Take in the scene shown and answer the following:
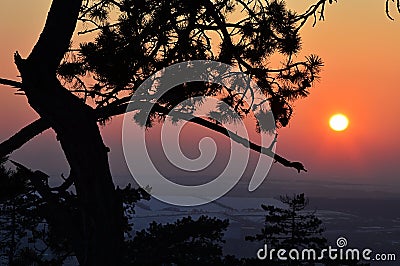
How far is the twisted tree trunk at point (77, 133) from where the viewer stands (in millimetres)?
4406

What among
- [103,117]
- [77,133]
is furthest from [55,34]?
[103,117]

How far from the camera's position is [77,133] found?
4.44 metres

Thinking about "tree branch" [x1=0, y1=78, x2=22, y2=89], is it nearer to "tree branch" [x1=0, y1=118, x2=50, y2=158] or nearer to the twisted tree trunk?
the twisted tree trunk

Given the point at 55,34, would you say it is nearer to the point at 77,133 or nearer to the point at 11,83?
the point at 11,83

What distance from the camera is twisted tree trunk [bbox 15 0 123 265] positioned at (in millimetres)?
4406

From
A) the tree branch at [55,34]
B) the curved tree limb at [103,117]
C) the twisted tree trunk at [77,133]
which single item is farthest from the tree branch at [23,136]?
the tree branch at [55,34]

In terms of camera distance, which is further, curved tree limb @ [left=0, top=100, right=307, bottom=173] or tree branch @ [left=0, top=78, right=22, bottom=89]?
curved tree limb @ [left=0, top=100, right=307, bottom=173]

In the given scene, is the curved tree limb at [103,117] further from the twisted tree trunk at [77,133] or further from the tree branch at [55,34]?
the tree branch at [55,34]

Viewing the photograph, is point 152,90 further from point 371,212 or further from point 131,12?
point 371,212

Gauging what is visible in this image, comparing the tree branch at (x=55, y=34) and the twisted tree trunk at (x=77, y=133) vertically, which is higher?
the tree branch at (x=55, y=34)

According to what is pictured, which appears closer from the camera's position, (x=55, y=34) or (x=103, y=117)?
(x=55, y=34)

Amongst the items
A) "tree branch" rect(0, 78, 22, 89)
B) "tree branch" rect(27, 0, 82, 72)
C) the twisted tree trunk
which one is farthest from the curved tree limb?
"tree branch" rect(27, 0, 82, 72)

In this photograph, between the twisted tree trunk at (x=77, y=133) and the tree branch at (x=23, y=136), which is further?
the tree branch at (x=23, y=136)

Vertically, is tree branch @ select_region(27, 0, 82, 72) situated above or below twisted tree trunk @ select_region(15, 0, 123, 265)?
above
